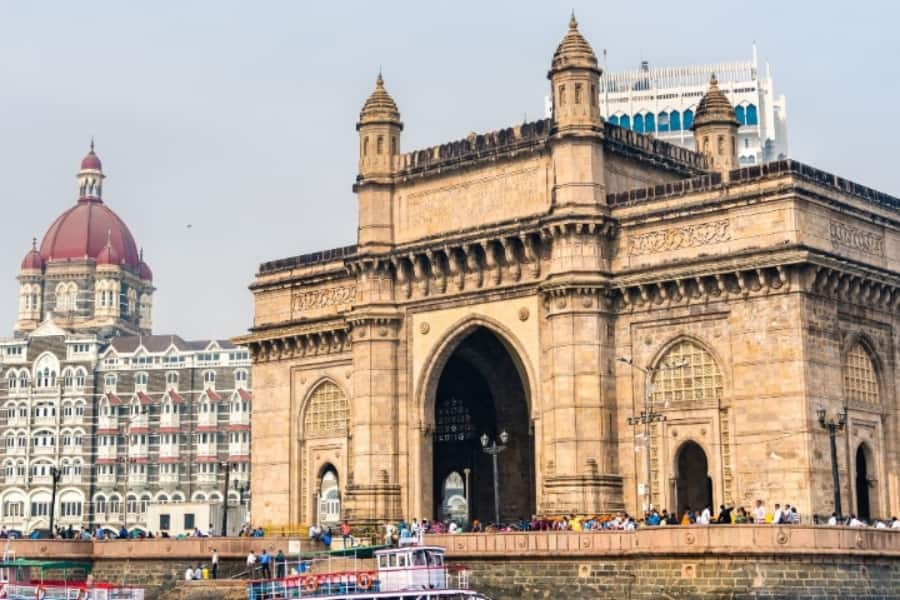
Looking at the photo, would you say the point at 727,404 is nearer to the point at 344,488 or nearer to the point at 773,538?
the point at 773,538

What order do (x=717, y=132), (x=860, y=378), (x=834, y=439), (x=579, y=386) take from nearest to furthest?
(x=834, y=439) → (x=860, y=378) → (x=579, y=386) → (x=717, y=132)

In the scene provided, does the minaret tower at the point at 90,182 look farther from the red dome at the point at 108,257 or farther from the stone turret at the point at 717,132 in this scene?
the stone turret at the point at 717,132

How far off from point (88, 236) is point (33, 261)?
20.7 feet

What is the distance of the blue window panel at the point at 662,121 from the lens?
127562 millimetres

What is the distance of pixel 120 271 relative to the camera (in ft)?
475

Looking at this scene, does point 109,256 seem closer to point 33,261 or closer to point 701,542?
point 33,261

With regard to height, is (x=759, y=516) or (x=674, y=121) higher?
(x=674, y=121)

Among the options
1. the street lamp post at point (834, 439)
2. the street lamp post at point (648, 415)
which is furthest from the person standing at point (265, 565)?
the street lamp post at point (834, 439)

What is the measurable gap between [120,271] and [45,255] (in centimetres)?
1063

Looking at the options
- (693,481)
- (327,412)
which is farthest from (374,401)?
(693,481)

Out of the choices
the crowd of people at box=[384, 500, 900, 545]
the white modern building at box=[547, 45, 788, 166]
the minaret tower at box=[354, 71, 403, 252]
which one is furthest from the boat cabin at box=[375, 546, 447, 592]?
the white modern building at box=[547, 45, 788, 166]

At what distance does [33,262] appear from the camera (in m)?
148

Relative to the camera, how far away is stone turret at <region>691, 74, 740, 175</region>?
61938mm

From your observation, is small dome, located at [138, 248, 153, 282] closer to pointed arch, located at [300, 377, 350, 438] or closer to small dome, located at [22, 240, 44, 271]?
Result: small dome, located at [22, 240, 44, 271]
